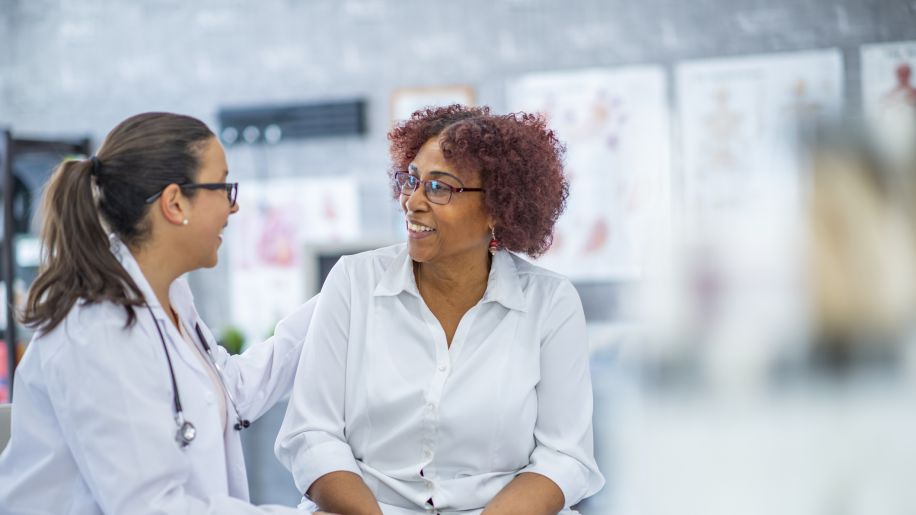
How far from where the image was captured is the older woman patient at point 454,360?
184 cm

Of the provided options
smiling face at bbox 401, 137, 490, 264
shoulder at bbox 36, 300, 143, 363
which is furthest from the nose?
shoulder at bbox 36, 300, 143, 363

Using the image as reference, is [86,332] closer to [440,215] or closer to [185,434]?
[185,434]

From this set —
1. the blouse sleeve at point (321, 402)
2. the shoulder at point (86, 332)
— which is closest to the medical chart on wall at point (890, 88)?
the blouse sleeve at point (321, 402)

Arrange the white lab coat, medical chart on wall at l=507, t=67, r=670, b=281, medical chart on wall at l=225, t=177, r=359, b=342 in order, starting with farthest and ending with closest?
medical chart on wall at l=225, t=177, r=359, b=342, medical chart on wall at l=507, t=67, r=670, b=281, the white lab coat

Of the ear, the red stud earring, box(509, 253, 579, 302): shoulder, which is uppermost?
the ear

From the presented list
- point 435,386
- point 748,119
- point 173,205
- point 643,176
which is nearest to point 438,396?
point 435,386

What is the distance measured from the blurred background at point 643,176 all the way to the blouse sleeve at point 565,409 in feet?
5.03

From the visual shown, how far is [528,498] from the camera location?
181 centimetres

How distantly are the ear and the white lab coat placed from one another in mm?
98

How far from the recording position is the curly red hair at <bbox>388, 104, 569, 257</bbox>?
6.32 feet

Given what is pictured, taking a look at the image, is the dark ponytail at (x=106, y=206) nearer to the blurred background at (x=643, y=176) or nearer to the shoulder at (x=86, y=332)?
the shoulder at (x=86, y=332)

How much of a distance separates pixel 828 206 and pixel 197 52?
314 cm

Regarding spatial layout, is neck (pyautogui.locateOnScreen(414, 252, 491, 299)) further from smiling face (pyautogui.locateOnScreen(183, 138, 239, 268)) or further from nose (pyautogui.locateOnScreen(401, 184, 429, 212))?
smiling face (pyautogui.locateOnScreen(183, 138, 239, 268))

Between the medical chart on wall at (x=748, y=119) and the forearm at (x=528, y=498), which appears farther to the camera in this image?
the medical chart on wall at (x=748, y=119)
